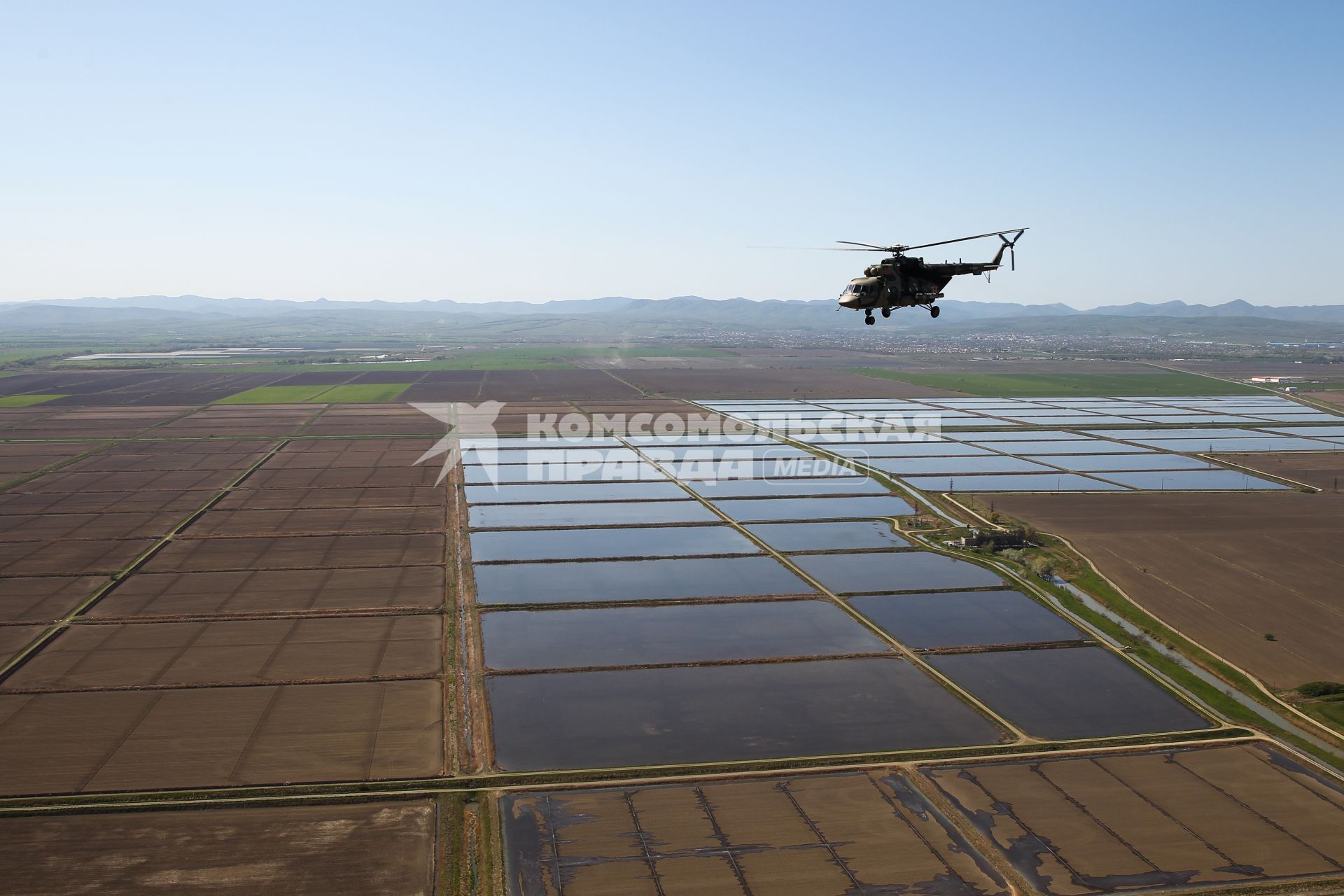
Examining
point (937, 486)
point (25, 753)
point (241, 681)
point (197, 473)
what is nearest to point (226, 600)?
point (241, 681)

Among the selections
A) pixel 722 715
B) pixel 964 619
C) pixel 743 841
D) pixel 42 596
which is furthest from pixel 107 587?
pixel 964 619

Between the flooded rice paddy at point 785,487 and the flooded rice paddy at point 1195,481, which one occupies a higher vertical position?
the flooded rice paddy at point 1195,481

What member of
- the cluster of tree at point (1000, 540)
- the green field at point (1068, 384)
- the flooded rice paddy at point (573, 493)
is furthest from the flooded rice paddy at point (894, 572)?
the green field at point (1068, 384)

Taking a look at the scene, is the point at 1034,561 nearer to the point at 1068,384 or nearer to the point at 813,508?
the point at 813,508

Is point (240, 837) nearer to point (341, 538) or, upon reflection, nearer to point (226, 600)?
point (226, 600)

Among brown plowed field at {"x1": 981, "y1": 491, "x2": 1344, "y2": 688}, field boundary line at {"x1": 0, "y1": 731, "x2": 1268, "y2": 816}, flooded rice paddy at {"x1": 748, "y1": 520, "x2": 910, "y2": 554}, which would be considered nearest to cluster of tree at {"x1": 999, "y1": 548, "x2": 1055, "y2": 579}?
brown plowed field at {"x1": 981, "y1": 491, "x2": 1344, "y2": 688}

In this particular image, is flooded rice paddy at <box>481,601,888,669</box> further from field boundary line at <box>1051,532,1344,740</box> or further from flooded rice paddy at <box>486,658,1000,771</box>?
field boundary line at <box>1051,532,1344,740</box>

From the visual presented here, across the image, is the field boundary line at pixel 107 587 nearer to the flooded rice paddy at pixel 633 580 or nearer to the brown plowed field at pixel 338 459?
the brown plowed field at pixel 338 459
